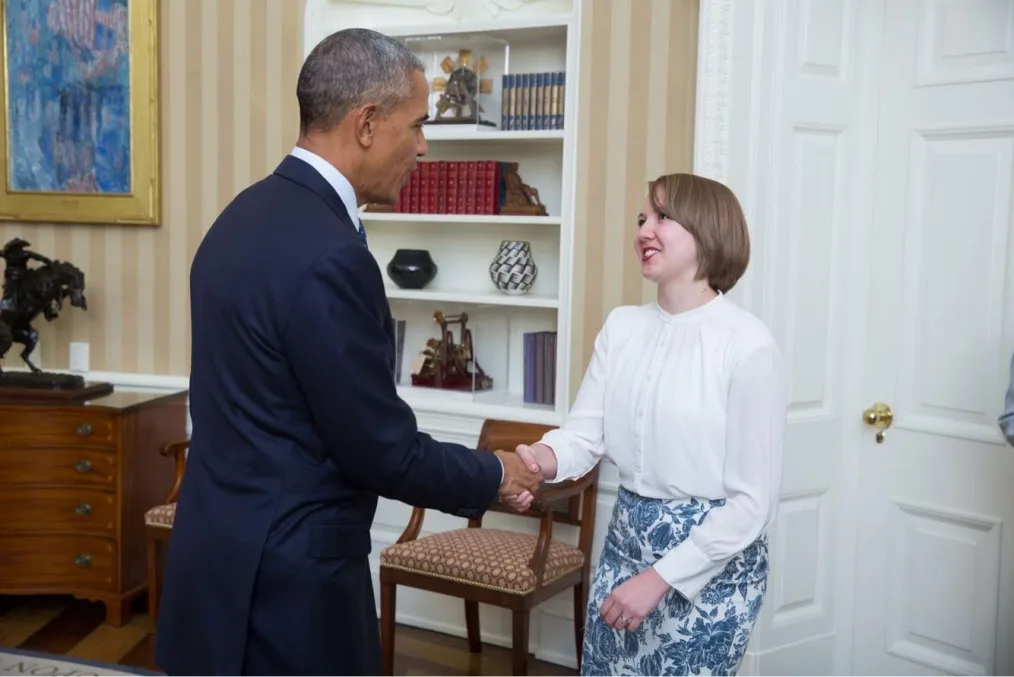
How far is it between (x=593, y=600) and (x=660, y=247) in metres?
0.79

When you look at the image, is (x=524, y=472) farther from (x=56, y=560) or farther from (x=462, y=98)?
(x=56, y=560)

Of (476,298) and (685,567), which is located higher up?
(476,298)

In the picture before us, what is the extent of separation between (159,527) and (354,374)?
2.56m

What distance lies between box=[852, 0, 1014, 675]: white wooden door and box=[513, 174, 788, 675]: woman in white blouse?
1428mm

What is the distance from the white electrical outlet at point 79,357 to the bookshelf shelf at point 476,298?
4.83 feet

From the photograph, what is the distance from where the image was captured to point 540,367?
4.22 metres

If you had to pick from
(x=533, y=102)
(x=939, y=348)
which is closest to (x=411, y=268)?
(x=533, y=102)

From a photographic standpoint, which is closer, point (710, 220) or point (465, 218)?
point (710, 220)

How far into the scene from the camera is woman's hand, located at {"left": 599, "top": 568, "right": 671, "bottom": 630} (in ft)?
7.02

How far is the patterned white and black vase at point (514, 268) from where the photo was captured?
4.21 m

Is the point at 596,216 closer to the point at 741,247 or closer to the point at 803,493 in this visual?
the point at 803,493

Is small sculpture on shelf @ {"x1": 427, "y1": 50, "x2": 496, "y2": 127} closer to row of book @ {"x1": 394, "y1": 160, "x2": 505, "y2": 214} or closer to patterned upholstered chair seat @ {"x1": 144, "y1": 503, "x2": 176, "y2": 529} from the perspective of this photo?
row of book @ {"x1": 394, "y1": 160, "x2": 505, "y2": 214}

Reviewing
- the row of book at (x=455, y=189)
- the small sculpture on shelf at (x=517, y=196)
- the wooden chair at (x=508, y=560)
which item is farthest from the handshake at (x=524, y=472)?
the row of book at (x=455, y=189)

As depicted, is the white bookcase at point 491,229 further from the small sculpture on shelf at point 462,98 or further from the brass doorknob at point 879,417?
the brass doorknob at point 879,417
